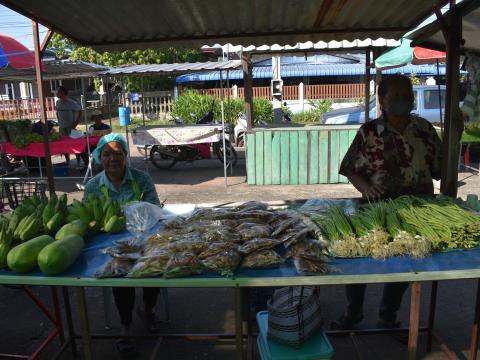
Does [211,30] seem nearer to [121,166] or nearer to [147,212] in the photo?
[121,166]

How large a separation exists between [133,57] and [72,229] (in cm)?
1918

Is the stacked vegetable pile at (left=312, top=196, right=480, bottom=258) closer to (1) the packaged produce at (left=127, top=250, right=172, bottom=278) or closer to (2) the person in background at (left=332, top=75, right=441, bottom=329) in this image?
(2) the person in background at (left=332, top=75, right=441, bottom=329)

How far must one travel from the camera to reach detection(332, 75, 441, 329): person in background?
A: 3.05m

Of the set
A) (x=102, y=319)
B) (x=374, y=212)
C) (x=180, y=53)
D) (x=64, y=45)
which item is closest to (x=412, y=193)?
(x=374, y=212)

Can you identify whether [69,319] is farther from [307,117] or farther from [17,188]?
[307,117]

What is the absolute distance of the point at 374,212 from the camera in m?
2.53

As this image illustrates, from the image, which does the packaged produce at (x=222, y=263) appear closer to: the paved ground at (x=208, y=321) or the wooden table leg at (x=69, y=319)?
the paved ground at (x=208, y=321)

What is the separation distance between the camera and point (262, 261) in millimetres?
2197

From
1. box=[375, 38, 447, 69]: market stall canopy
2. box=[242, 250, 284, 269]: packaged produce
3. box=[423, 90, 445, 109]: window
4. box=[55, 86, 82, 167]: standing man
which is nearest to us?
box=[242, 250, 284, 269]: packaged produce

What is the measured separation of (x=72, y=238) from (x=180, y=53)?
2063 centimetres

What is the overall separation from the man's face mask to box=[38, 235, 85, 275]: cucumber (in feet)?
7.36

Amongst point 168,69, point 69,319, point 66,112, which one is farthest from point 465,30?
point 66,112

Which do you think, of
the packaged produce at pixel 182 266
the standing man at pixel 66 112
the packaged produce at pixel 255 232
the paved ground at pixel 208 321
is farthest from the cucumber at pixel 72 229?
the standing man at pixel 66 112

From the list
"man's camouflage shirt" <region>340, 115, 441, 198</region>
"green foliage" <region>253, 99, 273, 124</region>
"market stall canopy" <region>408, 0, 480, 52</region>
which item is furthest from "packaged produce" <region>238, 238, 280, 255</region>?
"green foliage" <region>253, 99, 273, 124</region>
